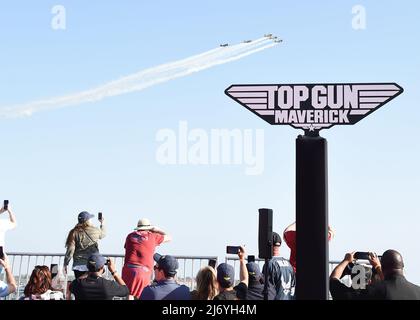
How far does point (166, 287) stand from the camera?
25.5ft

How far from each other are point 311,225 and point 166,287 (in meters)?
2.87

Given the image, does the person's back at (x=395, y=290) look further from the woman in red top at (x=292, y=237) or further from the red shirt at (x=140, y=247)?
the red shirt at (x=140, y=247)

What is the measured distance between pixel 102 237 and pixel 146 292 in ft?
15.8

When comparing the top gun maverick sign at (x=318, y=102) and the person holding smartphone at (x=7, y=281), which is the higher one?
the top gun maverick sign at (x=318, y=102)

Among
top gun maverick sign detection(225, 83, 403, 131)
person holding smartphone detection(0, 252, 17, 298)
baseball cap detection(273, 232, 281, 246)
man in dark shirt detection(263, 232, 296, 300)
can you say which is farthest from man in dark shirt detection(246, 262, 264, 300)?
person holding smartphone detection(0, 252, 17, 298)

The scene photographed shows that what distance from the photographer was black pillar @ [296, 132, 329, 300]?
378 inches

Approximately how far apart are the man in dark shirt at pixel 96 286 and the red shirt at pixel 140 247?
2851mm

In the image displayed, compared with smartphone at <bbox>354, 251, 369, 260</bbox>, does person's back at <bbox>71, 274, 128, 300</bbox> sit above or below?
below

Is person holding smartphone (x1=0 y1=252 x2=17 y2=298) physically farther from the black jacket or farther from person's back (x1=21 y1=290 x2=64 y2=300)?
the black jacket

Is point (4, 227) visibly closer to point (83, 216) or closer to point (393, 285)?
point (83, 216)

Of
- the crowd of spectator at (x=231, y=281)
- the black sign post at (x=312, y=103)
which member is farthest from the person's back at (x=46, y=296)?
the black sign post at (x=312, y=103)

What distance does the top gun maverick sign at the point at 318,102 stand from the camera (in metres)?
10.7

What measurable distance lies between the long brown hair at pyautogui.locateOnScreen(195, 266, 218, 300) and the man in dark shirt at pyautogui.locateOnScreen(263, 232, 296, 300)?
1848mm
